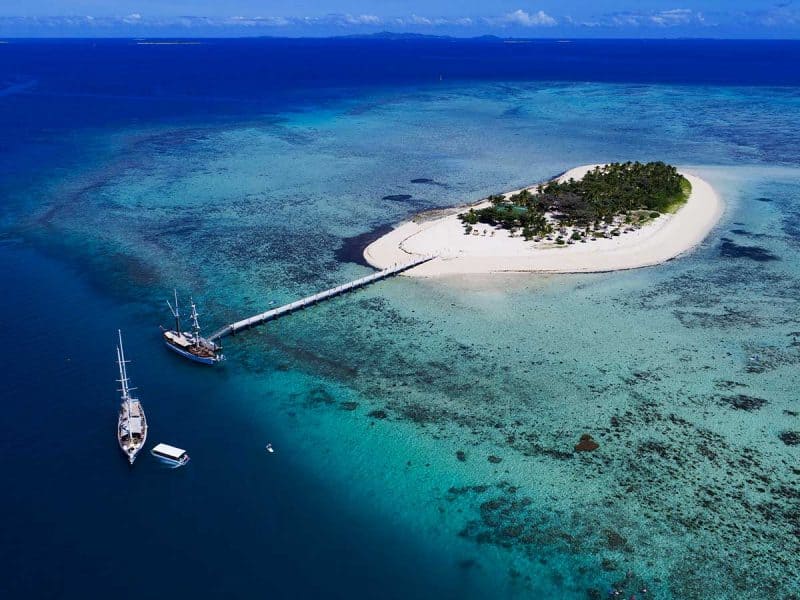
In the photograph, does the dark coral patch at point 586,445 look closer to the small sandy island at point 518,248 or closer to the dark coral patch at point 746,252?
the small sandy island at point 518,248

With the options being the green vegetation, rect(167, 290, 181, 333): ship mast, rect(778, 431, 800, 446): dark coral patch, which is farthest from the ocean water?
the green vegetation

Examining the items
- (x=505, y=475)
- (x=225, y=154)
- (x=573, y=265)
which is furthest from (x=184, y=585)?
(x=225, y=154)

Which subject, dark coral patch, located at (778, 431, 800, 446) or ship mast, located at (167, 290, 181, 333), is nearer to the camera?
dark coral patch, located at (778, 431, 800, 446)

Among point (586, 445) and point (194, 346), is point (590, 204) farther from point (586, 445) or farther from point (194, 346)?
point (194, 346)

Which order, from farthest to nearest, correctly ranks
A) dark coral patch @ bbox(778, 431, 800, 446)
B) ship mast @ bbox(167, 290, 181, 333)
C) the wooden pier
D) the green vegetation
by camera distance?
the green vegetation
the wooden pier
ship mast @ bbox(167, 290, 181, 333)
dark coral patch @ bbox(778, 431, 800, 446)

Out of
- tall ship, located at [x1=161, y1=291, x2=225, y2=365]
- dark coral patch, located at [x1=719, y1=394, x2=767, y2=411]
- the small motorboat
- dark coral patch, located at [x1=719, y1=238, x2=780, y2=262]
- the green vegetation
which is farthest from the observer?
the green vegetation

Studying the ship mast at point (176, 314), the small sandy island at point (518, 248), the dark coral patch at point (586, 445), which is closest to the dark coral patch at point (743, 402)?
the dark coral patch at point (586, 445)

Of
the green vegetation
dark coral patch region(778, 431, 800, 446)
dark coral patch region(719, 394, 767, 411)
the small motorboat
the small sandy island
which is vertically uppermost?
the green vegetation

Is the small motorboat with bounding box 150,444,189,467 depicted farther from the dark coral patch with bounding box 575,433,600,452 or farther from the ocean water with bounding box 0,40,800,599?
the dark coral patch with bounding box 575,433,600,452
